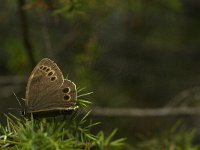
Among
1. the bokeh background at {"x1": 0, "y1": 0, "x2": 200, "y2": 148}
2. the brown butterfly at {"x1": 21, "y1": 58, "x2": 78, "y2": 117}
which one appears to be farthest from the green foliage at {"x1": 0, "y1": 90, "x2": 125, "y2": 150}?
the bokeh background at {"x1": 0, "y1": 0, "x2": 200, "y2": 148}

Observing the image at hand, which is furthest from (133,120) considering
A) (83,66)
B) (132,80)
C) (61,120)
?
(61,120)

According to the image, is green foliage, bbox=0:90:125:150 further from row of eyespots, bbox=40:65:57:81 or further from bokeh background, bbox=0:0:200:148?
bokeh background, bbox=0:0:200:148

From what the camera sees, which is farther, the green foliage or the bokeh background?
the bokeh background

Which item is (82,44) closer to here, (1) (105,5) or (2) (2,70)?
(1) (105,5)

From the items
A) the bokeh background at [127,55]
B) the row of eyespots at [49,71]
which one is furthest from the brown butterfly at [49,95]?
the bokeh background at [127,55]

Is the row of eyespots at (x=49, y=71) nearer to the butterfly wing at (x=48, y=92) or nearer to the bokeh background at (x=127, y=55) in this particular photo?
the butterfly wing at (x=48, y=92)

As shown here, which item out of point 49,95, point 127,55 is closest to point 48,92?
point 49,95

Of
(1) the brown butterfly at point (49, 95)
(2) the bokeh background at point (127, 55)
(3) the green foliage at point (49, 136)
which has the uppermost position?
(2) the bokeh background at point (127, 55)
